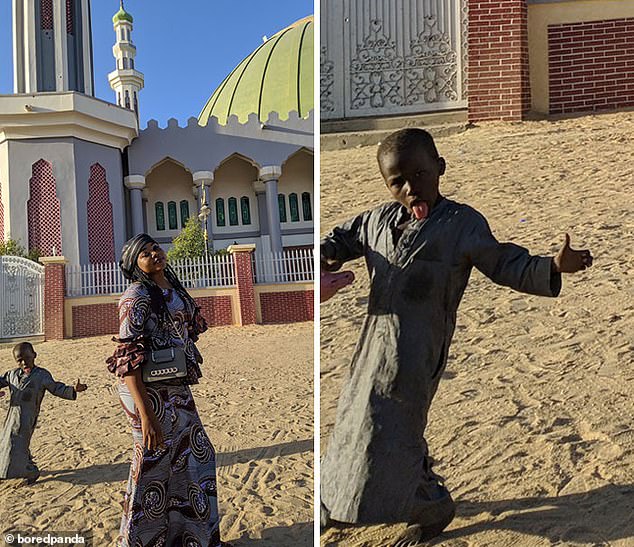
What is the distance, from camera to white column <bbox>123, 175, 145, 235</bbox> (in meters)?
11.8

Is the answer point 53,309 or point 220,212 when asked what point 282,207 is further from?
point 53,309

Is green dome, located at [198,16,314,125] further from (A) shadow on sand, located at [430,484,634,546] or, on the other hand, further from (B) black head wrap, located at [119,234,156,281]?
(A) shadow on sand, located at [430,484,634,546]

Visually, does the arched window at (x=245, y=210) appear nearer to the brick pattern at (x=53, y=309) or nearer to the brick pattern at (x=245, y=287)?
the brick pattern at (x=245, y=287)

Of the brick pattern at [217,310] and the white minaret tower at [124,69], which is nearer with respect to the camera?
the white minaret tower at [124,69]

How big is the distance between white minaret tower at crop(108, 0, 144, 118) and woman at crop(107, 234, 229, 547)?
159 inches

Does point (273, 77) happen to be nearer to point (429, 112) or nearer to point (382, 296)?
point (429, 112)

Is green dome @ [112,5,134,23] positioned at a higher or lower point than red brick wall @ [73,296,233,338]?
higher

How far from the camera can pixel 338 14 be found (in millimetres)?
7992

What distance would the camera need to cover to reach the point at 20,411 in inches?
155

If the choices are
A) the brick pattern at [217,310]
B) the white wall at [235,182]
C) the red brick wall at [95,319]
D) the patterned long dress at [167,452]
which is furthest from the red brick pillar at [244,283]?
the patterned long dress at [167,452]

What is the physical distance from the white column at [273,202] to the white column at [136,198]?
88.6 inches

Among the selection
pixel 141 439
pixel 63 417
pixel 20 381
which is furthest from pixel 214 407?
pixel 141 439

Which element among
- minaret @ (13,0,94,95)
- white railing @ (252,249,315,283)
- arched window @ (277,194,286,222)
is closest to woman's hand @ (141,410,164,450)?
white railing @ (252,249,315,283)

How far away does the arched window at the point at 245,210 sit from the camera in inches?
528
